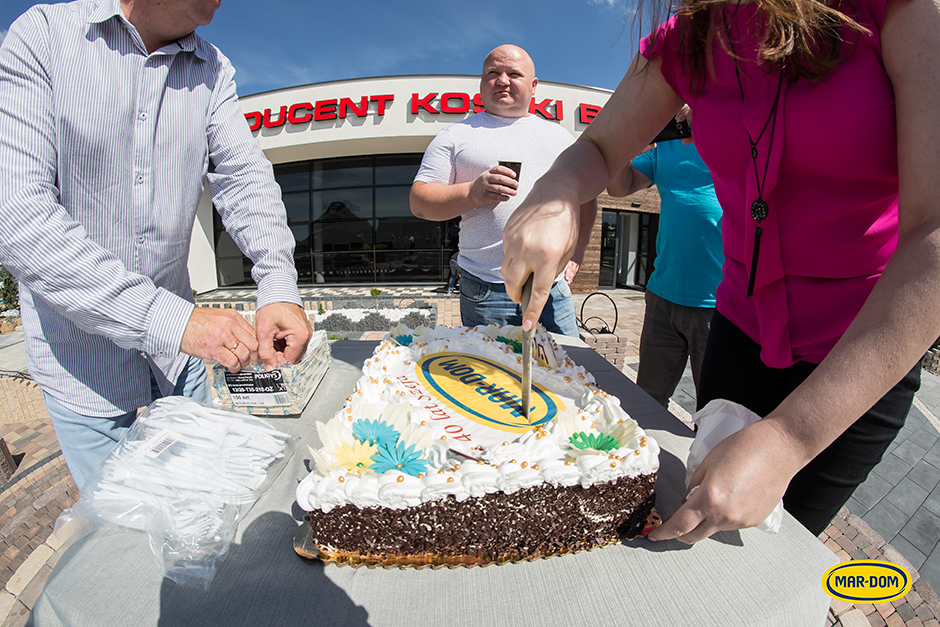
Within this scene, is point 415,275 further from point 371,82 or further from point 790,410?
point 790,410

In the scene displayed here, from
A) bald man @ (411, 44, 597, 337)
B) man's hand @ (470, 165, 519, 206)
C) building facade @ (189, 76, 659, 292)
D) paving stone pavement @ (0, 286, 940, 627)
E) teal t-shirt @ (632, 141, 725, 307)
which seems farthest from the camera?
building facade @ (189, 76, 659, 292)

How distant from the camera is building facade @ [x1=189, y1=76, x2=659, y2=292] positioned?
1064 centimetres

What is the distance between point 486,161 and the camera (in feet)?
7.00

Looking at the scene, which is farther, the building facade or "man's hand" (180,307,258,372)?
the building facade

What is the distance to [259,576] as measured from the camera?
3.10 ft

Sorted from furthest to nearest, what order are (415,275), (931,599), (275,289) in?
(415,275) → (931,599) → (275,289)

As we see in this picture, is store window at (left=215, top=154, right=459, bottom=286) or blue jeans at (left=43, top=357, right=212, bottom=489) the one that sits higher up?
store window at (left=215, top=154, right=459, bottom=286)

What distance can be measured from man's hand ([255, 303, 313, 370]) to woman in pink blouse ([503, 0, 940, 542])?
750 millimetres

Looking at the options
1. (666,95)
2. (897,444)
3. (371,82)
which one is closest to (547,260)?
(666,95)

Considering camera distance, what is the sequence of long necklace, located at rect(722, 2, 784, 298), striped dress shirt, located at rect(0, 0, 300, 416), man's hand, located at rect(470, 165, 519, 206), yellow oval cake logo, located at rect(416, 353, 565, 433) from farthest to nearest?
man's hand, located at rect(470, 165, 519, 206), yellow oval cake logo, located at rect(416, 353, 565, 433), striped dress shirt, located at rect(0, 0, 300, 416), long necklace, located at rect(722, 2, 784, 298)

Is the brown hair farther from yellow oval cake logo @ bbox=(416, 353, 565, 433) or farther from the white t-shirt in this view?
the white t-shirt

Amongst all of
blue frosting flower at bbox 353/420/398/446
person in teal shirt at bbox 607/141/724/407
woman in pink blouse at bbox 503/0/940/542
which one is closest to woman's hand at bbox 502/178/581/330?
woman in pink blouse at bbox 503/0/940/542

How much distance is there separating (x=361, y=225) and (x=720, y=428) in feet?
41.9

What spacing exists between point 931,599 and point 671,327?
1.55 m
